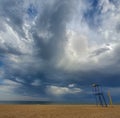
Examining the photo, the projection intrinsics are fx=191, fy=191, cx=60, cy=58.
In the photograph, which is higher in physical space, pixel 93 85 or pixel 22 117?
pixel 93 85

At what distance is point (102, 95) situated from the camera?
55.2 m

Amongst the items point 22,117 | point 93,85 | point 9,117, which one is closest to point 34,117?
point 22,117

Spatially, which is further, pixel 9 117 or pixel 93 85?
pixel 93 85

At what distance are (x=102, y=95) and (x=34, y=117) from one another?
3458cm

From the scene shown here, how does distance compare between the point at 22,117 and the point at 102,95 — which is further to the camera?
the point at 102,95

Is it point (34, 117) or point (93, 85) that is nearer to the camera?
point (34, 117)

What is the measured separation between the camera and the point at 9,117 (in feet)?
78.3

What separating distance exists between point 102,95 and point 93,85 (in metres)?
4.01

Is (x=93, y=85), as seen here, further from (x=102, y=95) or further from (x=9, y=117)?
(x=9, y=117)

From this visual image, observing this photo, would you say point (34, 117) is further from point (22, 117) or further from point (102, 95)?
point (102, 95)

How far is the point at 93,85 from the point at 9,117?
34.7 meters

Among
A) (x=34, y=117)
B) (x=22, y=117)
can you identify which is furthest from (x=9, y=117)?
(x=34, y=117)

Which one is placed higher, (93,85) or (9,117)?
(93,85)

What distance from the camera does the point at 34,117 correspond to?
24406mm
